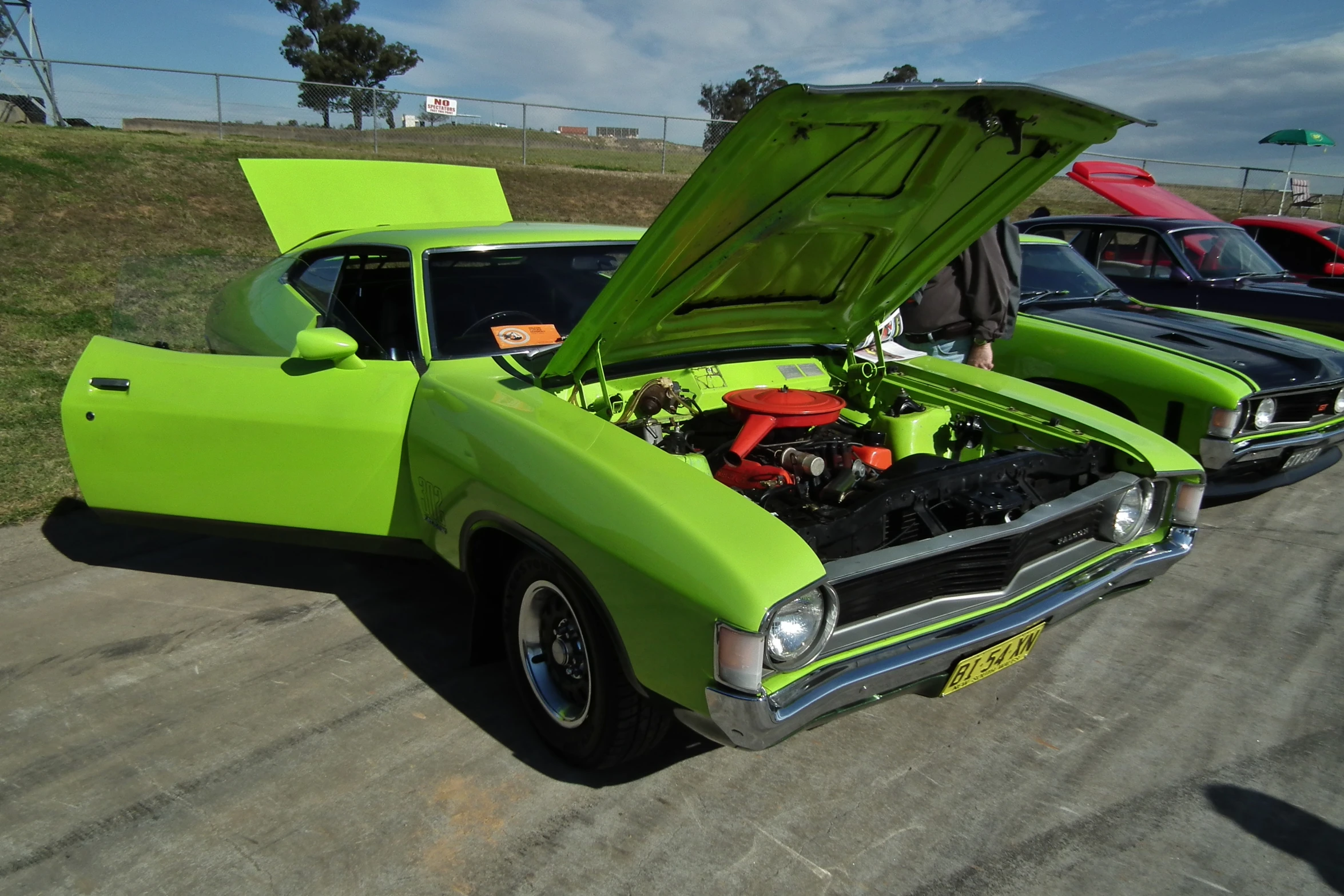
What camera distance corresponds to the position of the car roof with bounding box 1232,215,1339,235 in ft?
30.9

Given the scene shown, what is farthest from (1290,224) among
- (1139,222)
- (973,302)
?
(973,302)

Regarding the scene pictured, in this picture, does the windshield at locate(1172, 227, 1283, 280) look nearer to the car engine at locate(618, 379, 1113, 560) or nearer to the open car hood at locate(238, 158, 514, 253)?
Result: the car engine at locate(618, 379, 1113, 560)

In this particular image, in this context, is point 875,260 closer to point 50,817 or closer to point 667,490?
point 667,490

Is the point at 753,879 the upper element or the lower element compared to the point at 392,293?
lower

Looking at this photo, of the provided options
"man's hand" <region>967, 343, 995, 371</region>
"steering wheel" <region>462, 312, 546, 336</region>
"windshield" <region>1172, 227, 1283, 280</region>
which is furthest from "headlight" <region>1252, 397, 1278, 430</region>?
"steering wheel" <region>462, 312, 546, 336</region>

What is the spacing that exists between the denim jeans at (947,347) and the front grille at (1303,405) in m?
1.65

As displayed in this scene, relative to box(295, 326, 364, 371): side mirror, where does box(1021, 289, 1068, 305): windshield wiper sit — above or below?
above

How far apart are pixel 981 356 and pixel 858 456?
8.06 ft

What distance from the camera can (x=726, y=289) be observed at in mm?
3283

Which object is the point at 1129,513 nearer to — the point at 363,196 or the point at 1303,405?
the point at 1303,405

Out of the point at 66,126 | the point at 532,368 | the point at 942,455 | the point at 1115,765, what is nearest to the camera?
the point at 1115,765

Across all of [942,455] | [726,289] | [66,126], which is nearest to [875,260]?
[726,289]

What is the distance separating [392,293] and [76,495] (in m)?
2.65

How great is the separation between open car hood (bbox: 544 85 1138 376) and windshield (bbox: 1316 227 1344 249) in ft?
27.0
